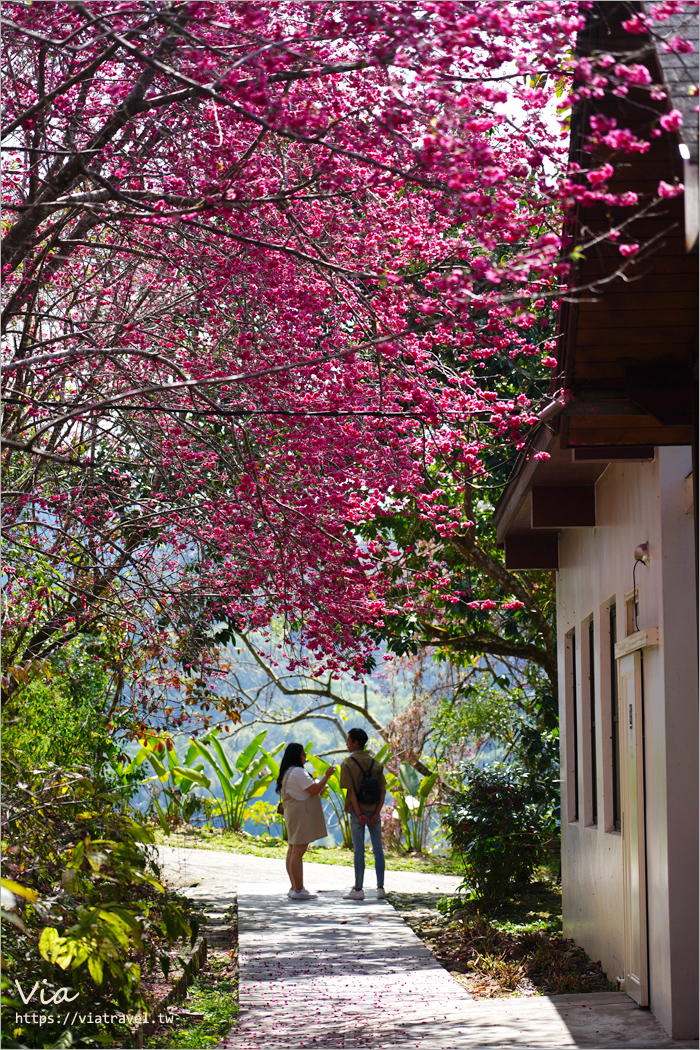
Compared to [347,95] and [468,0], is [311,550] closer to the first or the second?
[347,95]

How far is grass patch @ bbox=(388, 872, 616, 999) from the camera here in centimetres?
812

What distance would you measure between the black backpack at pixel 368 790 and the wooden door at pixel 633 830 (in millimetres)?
4582

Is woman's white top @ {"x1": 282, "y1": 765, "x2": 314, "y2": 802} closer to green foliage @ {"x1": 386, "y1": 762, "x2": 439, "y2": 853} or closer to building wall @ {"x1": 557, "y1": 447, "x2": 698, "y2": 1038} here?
building wall @ {"x1": 557, "y1": 447, "x2": 698, "y2": 1038}

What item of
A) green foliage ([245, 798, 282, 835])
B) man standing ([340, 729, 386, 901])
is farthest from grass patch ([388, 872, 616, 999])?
green foliage ([245, 798, 282, 835])

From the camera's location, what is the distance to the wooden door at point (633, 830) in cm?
691

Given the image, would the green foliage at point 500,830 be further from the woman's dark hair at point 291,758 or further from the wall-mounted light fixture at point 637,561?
the wall-mounted light fixture at point 637,561

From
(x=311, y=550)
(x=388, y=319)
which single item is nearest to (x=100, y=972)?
(x=311, y=550)

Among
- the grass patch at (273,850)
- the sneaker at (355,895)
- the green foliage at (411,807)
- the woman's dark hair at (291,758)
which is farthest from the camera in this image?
the green foliage at (411,807)

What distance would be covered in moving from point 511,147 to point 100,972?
4944 millimetres

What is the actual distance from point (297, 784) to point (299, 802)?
20 centimetres

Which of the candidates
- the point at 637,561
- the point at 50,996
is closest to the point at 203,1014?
the point at 50,996

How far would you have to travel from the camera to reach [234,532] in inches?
283

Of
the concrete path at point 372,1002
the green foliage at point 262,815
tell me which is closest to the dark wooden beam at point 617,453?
the concrete path at point 372,1002

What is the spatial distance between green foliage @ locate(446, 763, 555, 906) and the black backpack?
4.25 feet
